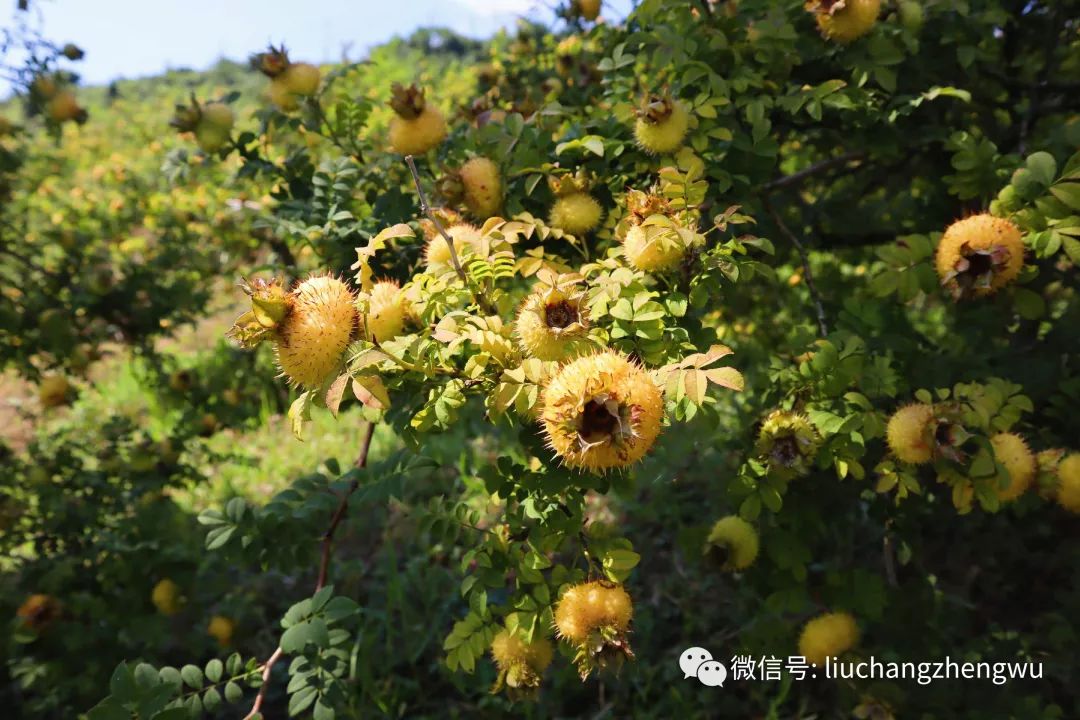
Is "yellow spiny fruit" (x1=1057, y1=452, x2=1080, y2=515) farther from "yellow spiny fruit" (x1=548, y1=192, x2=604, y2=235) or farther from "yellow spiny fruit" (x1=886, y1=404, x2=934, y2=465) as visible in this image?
"yellow spiny fruit" (x1=548, y1=192, x2=604, y2=235)

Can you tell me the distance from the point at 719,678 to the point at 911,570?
2.00 ft

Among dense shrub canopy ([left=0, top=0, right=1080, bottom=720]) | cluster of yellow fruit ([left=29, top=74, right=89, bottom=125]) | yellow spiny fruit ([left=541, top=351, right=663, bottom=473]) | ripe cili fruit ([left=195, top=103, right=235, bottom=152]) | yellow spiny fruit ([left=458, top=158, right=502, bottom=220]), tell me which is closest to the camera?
yellow spiny fruit ([left=541, top=351, right=663, bottom=473])

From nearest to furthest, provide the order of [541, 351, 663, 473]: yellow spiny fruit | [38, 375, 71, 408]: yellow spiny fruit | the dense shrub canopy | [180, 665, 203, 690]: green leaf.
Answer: [541, 351, 663, 473]: yellow spiny fruit, the dense shrub canopy, [180, 665, 203, 690]: green leaf, [38, 375, 71, 408]: yellow spiny fruit

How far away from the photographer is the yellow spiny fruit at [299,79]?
1900mm

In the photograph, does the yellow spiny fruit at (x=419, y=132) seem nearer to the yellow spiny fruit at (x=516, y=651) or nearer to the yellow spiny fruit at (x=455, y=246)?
the yellow spiny fruit at (x=455, y=246)

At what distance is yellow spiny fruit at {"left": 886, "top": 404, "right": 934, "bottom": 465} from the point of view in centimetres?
139

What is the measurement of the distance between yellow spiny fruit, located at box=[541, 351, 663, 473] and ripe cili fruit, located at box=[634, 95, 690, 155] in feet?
2.09

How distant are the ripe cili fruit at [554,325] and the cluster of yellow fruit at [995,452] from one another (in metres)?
0.69

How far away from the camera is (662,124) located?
1.48 m

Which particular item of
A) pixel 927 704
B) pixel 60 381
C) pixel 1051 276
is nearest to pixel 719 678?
pixel 927 704

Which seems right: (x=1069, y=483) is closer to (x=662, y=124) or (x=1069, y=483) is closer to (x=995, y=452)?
(x=995, y=452)

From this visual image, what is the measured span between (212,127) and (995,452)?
1.96 meters

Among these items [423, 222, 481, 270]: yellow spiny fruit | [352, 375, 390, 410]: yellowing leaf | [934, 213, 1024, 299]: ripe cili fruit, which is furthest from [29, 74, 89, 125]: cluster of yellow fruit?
[934, 213, 1024, 299]: ripe cili fruit

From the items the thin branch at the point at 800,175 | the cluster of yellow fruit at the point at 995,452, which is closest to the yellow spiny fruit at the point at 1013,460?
the cluster of yellow fruit at the point at 995,452
